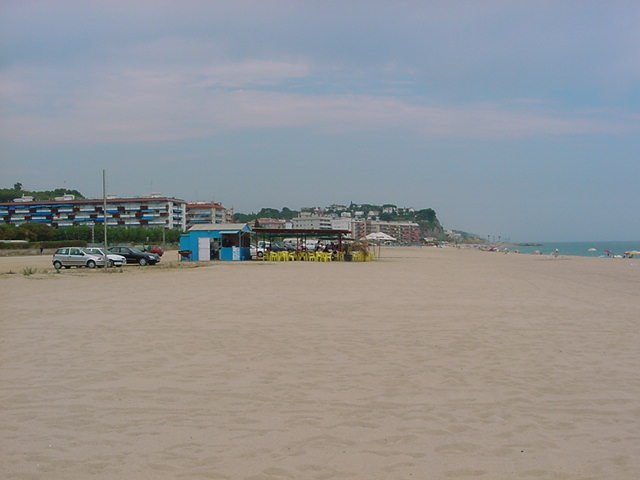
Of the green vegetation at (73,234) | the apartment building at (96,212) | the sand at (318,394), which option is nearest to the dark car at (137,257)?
the sand at (318,394)

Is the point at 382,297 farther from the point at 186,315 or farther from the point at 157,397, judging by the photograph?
the point at 157,397

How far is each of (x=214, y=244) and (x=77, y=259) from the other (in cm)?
921

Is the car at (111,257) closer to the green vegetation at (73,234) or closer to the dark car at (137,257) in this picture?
the dark car at (137,257)

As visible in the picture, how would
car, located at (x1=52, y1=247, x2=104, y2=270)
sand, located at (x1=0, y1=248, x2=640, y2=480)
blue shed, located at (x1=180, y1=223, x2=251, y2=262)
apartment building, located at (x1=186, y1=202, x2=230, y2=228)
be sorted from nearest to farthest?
sand, located at (x1=0, y1=248, x2=640, y2=480) → car, located at (x1=52, y1=247, x2=104, y2=270) → blue shed, located at (x1=180, y1=223, x2=251, y2=262) → apartment building, located at (x1=186, y1=202, x2=230, y2=228)

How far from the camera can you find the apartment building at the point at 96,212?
421 ft

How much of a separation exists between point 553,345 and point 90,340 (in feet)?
23.2

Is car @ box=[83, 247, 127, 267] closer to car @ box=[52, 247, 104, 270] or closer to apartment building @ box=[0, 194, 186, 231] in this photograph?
car @ box=[52, 247, 104, 270]

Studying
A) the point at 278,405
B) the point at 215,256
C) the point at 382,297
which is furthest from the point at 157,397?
the point at 215,256

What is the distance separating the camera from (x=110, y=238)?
99.1m

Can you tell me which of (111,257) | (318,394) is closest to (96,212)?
(111,257)

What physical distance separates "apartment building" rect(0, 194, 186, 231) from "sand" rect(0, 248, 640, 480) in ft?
392

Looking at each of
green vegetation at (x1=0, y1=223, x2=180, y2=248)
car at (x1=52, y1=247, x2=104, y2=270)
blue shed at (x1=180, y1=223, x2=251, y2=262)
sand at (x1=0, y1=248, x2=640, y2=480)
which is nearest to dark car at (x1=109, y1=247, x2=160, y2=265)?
blue shed at (x1=180, y1=223, x2=251, y2=262)

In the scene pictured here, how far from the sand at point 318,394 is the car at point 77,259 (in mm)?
20705

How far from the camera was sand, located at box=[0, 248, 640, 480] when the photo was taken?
4.59 m
